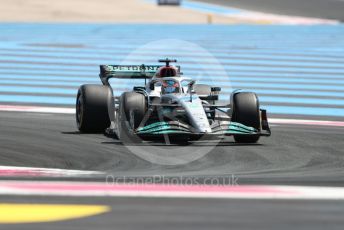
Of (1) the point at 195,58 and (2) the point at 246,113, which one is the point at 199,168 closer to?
(2) the point at 246,113

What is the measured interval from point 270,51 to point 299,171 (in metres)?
19.0

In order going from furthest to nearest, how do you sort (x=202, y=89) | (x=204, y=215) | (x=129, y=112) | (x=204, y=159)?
(x=202, y=89)
(x=129, y=112)
(x=204, y=159)
(x=204, y=215)

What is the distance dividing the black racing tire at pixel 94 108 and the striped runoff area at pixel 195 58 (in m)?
2.65

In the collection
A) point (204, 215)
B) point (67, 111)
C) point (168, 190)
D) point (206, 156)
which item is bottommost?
point (67, 111)

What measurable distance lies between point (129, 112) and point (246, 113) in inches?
57.2

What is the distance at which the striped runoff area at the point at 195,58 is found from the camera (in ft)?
61.7

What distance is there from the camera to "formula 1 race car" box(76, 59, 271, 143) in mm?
11383

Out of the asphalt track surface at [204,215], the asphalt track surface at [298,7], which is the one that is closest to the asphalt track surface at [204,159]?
the asphalt track surface at [204,215]

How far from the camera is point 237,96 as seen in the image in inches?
465

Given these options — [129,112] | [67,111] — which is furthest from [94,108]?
[67,111]

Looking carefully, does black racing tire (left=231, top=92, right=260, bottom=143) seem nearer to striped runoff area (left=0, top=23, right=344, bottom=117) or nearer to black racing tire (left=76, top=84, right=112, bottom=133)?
black racing tire (left=76, top=84, right=112, bottom=133)

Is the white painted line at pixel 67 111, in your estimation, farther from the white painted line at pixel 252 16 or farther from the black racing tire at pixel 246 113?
the white painted line at pixel 252 16

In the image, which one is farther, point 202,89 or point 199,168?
point 202,89

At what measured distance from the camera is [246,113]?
11695 mm
